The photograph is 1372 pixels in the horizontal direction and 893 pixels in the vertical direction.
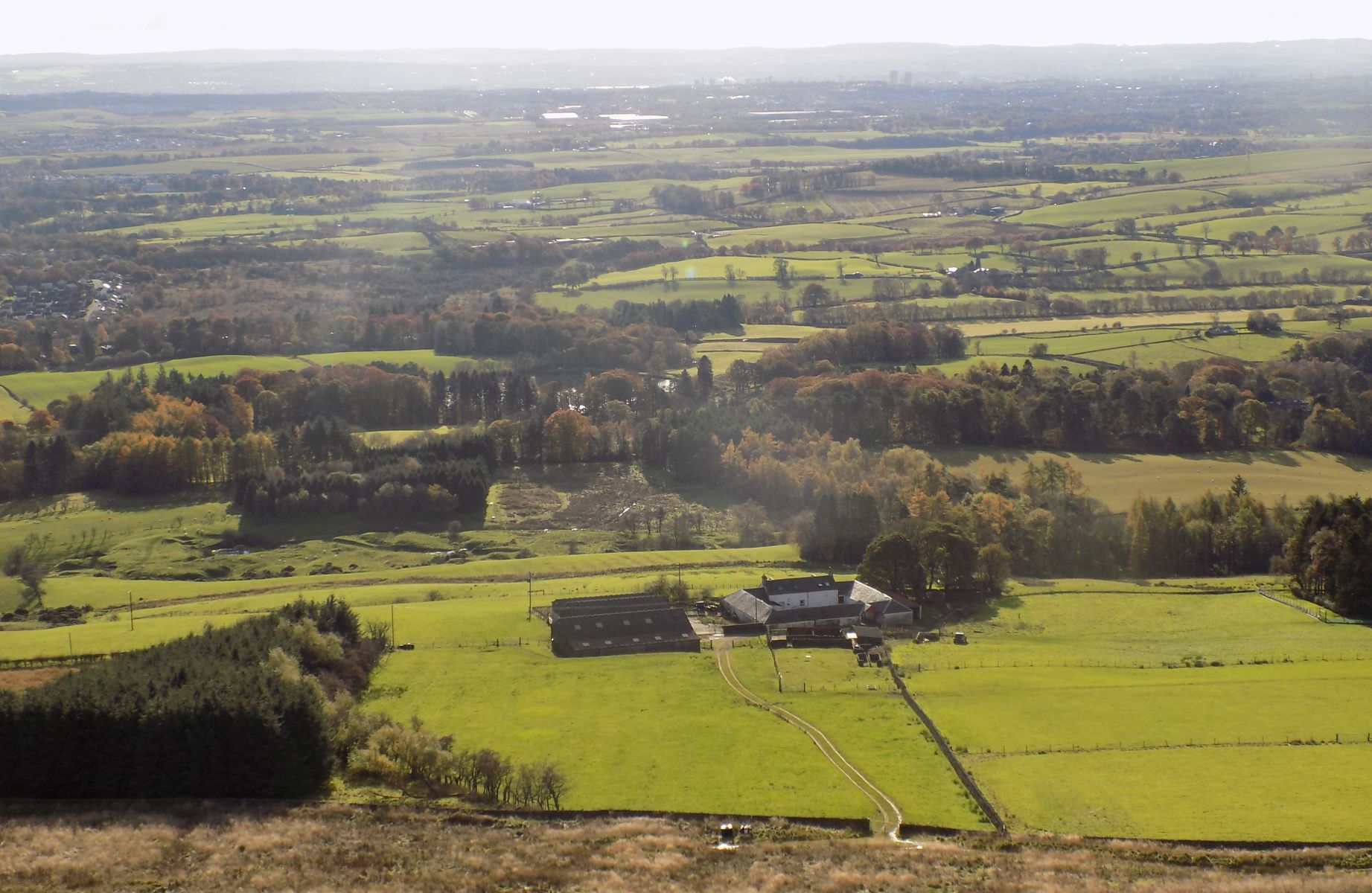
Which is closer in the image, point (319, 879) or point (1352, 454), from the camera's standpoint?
point (319, 879)

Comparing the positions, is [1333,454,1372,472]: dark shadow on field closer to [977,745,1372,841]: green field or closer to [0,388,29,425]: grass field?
[977,745,1372,841]: green field

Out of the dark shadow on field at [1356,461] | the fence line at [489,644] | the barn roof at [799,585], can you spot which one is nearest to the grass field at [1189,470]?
the dark shadow on field at [1356,461]

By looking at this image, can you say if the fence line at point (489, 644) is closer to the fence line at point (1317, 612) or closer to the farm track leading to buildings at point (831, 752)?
the farm track leading to buildings at point (831, 752)

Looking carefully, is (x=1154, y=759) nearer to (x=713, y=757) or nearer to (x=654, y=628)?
(x=713, y=757)

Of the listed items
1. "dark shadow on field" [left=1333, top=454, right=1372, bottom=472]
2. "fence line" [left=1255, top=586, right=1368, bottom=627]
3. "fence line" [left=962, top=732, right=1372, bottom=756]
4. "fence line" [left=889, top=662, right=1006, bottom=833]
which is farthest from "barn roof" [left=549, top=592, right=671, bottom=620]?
"dark shadow on field" [left=1333, top=454, right=1372, bottom=472]

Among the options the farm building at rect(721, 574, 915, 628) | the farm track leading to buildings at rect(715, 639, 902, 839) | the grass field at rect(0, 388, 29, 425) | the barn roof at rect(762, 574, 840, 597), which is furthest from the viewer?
the grass field at rect(0, 388, 29, 425)

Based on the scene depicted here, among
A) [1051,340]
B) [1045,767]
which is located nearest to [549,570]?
[1045,767]

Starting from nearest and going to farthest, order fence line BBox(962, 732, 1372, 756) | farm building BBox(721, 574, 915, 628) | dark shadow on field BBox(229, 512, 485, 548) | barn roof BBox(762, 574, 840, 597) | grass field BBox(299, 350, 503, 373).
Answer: fence line BBox(962, 732, 1372, 756) → farm building BBox(721, 574, 915, 628) → barn roof BBox(762, 574, 840, 597) → dark shadow on field BBox(229, 512, 485, 548) → grass field BBox(299, 350, 503, 373)
